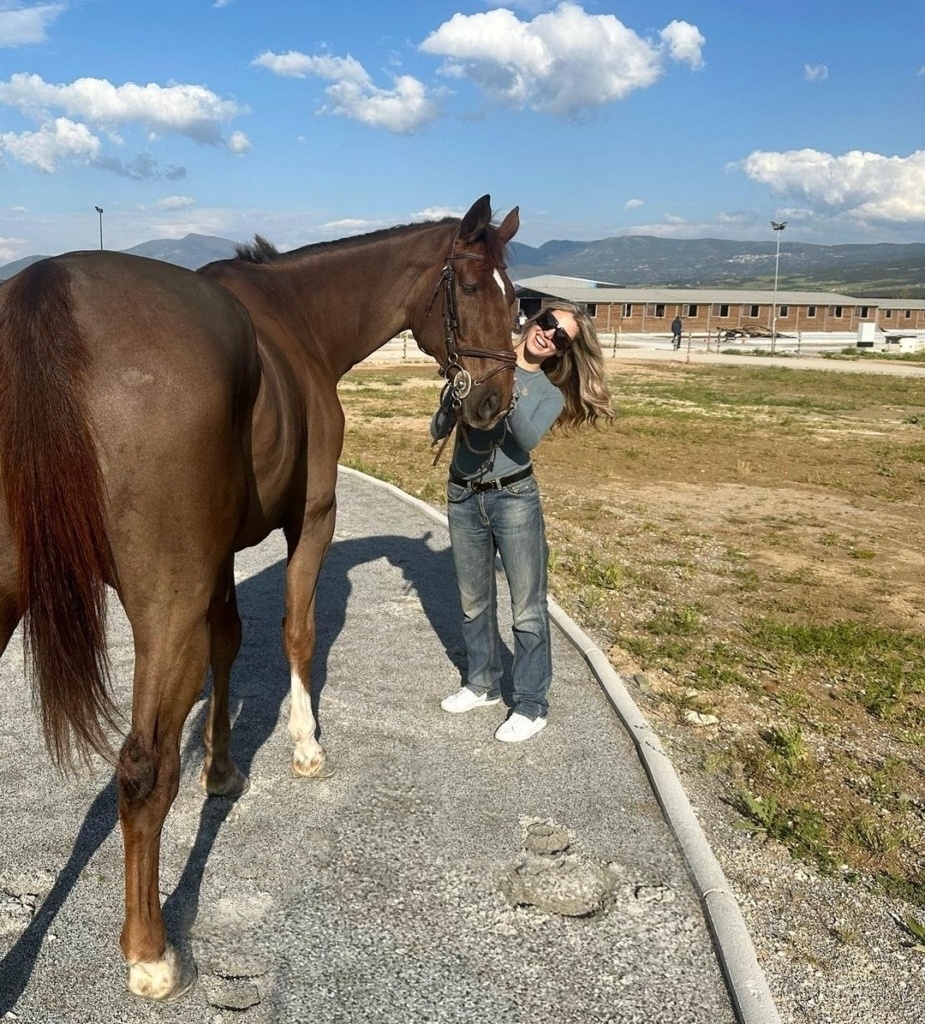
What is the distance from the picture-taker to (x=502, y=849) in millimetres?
3361

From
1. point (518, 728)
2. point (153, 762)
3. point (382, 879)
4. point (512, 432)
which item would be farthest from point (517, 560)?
point (153, 762)

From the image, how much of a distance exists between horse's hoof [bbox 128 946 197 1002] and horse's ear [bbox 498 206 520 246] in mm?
3219

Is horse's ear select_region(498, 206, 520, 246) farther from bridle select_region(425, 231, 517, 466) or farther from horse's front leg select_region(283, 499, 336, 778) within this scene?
horse's front leg select_region(283, 499, 336, 778)

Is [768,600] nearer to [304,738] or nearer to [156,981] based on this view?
[304,738]

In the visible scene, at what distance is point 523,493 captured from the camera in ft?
13.9

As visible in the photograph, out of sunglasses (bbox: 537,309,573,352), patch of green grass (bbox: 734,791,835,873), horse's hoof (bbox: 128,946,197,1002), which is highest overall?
sunglasses (bbox: 537,309,573,352)

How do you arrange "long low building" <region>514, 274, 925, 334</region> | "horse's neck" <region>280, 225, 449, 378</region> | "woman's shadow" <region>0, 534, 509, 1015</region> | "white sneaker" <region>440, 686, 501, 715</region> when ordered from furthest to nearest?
1. "long low building" <region>514, 274, 925, 334</region>
2. "white sneaker" <region>440, 686, 501, 715</region>
3. "horse's neck" <region>280, 225, 449, 378</region>
4. "woman's shadow" <region>0, 534, 509, 1015</region>

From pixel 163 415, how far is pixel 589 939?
217 centimetres

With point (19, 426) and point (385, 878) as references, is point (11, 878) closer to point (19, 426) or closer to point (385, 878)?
point (385, 878)

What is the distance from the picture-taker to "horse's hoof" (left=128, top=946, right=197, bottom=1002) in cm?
257


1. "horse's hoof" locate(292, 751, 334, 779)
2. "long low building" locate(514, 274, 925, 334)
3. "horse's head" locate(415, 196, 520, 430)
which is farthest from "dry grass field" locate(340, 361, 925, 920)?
"long low building" locate(514, 274, 925, 334)

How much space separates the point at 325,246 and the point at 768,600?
4470 mm

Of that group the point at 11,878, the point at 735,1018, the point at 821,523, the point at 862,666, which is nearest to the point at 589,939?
the point at 735,1018

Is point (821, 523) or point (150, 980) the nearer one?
point (150, 980)
